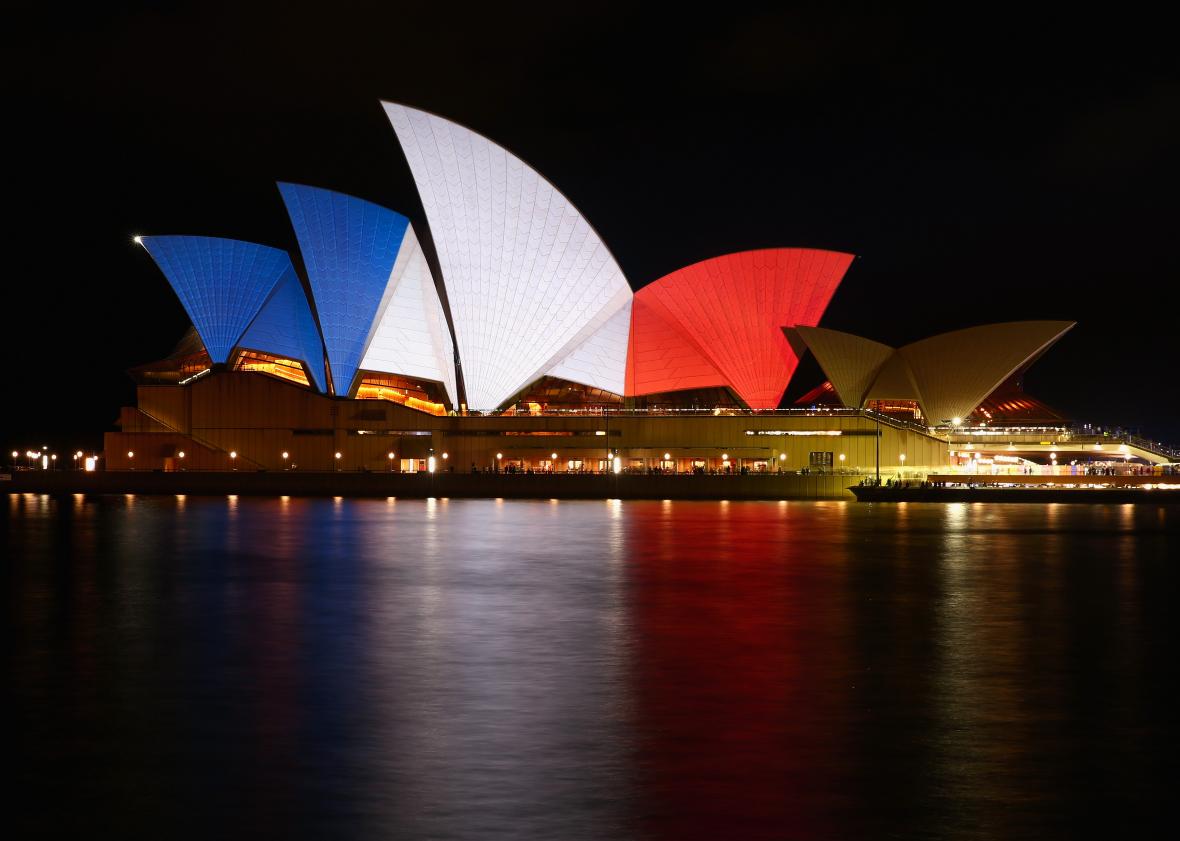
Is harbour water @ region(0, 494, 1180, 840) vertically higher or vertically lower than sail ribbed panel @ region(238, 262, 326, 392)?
lower

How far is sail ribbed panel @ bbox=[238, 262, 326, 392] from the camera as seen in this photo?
182 feet

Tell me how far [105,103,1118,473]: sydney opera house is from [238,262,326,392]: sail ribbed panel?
0.29 ft

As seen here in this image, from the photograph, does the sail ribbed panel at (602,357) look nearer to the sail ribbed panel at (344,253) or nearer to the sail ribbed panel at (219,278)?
the sail ribbed panel at (344,253)

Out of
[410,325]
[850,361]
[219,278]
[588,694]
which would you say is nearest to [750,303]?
[850,361]

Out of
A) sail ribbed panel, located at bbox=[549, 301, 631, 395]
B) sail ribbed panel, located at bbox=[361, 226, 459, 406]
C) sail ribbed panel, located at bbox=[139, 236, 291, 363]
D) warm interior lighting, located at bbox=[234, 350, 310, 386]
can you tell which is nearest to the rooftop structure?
sail ribbed panel, located at bbox=[549, 301, 631, 395]

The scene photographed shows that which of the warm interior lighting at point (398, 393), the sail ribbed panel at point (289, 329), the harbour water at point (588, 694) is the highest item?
the sail ribbed panel at point (289, 329)

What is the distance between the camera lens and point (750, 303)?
5450cm

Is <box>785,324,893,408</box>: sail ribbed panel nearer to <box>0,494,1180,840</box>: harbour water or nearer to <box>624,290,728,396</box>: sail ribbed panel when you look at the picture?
<box>624,290,728,396</box>: sail ribbed panel

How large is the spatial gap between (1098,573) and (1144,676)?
432 inches

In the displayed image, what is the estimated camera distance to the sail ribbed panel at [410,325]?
53656 millimetres

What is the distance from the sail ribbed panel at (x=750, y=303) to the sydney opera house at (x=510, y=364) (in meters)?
0.07

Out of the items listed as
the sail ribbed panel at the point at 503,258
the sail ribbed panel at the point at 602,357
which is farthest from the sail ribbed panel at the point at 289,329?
the sail ribbed panel at the point at 602,357

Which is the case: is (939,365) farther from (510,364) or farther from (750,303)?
(510,364)

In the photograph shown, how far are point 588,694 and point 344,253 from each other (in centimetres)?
4240
